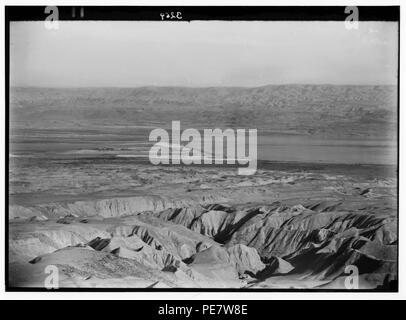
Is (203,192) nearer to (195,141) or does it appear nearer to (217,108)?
(195,141)

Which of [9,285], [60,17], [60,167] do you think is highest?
[60,17]

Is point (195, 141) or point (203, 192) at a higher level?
point (195, 141)

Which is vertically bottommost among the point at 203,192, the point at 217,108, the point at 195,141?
the point at 203,192

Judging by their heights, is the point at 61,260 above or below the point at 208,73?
below

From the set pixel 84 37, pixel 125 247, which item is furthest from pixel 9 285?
pixel 84 37

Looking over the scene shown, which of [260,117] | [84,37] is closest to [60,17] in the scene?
[84,37]

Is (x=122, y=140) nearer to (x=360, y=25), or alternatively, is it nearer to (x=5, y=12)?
(x=5, y=12)

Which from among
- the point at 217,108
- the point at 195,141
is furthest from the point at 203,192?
the point at 217,108

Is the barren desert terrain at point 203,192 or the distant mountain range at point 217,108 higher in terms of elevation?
the distant mountain range at point 217,108
